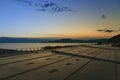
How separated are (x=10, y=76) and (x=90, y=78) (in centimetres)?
546

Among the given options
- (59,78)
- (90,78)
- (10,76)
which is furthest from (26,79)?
(90,78)

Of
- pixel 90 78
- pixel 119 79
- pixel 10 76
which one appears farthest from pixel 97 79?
→ pixel 10 76

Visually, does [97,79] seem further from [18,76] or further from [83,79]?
[18,76]

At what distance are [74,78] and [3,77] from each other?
15.4ft

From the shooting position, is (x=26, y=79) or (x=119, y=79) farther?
(x=119, y=79)

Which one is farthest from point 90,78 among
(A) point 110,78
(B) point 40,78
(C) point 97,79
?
(B) point 40,78

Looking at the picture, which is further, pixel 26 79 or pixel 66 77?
pixel 66 77

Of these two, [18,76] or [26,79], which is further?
[18,76]

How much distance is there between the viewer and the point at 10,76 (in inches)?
476

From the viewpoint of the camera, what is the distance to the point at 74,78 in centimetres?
1245

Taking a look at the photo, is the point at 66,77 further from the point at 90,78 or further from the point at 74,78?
the point at 90,78

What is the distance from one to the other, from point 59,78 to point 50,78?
616 millimetres

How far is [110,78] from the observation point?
12.8 meters

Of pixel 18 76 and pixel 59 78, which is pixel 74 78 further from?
pixel 18 76
